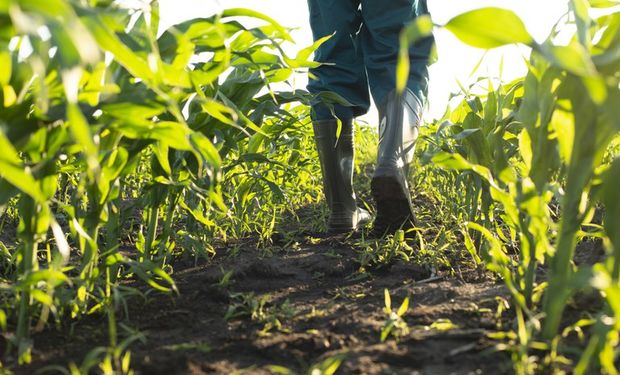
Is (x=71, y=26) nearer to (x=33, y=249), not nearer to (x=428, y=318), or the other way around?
(x=33, y=249)

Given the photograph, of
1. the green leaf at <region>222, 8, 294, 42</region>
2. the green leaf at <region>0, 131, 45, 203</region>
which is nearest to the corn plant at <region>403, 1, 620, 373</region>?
the green leaf at <region>222, 8, 294, 42</region>

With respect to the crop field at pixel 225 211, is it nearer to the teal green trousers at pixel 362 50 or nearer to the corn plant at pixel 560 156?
the corn plant at pixel 560 156

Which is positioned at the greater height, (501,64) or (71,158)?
(501,64)

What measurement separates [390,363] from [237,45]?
89 centimetres

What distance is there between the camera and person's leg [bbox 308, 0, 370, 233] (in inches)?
98.3

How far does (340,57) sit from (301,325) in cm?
144

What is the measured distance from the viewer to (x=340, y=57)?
254 centimetres

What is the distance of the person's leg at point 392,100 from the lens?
2.19 metres

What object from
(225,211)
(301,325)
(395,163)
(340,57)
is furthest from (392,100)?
(301,325)

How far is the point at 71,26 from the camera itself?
702 millimetres

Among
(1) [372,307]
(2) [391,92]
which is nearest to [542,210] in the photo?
(1) [372,307]

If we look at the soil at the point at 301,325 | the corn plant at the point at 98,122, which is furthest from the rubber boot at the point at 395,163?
the corn plant at the point at 98,122

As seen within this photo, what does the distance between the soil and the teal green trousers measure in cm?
75

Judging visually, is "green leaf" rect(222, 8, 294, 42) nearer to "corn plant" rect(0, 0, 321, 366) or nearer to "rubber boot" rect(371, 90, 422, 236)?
"corn plant" rect(0, 0, 321, 366)
